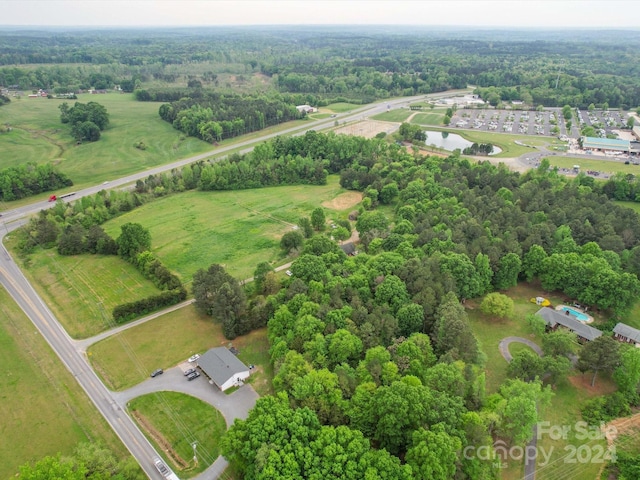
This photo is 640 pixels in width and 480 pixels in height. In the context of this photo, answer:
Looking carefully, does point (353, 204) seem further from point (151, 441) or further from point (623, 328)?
point (151, 441)

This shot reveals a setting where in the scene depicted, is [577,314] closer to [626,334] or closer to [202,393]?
[626,334]

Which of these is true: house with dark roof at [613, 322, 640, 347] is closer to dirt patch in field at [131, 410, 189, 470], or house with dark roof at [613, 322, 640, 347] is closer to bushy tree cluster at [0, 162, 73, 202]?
dirt patch in field at [131, 410, 189, 470]

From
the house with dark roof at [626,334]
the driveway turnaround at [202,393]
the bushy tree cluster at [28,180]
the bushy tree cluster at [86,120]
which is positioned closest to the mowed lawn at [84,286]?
the driveway turnaround at [202,393]

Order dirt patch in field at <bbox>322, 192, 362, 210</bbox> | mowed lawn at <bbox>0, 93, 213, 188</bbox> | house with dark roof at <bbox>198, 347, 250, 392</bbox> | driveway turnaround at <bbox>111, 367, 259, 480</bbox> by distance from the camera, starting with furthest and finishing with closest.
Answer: mowed lawn at <bbox>0, 93, 213, 188</bbox>
dirt patch in field at <bbox>322, 192, 362, 210</bbox>
house with dark roof at <bbox>198, 347, 250, 392</bbox>
driveway turnaround at <bbox>111, 367, 259, 480</bbox>

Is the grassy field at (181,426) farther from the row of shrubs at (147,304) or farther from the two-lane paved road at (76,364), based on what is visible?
the row of shrubs at (147,304)

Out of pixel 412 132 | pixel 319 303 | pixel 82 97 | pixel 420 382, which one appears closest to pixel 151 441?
pixel 319 303

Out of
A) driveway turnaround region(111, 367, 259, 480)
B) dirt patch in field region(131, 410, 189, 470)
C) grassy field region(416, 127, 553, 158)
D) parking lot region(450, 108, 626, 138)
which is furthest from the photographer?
parking lot region(450, 108, 626, 138)

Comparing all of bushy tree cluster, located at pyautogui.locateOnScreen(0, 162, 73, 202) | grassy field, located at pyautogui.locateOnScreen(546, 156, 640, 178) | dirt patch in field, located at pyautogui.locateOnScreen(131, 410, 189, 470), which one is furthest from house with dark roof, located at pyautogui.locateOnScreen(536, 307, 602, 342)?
bushy tree cluster, located at pyautogui.locateOnScreen(0, 162, 73, 202)
